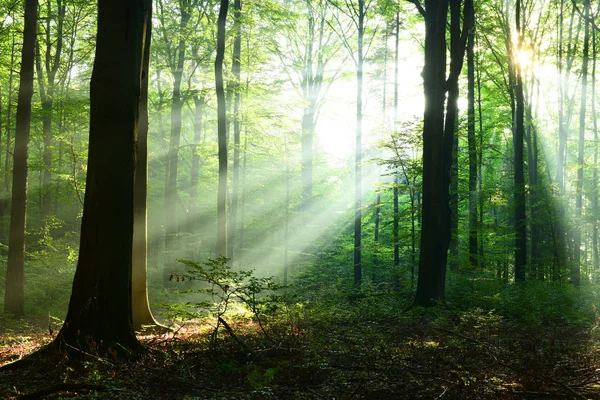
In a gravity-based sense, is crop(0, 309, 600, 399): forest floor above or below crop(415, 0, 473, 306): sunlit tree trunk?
below

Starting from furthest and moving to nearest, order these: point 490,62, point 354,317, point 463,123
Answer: point 490,62 < point 463,123 < point 354,317

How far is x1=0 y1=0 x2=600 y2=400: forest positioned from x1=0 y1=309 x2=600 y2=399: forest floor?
1.5 inches

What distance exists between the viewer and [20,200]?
38.2 ft

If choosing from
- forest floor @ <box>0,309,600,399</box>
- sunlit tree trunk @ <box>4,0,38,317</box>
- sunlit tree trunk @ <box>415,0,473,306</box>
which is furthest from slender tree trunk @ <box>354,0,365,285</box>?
sunlit tree trunk @ <box>4,0,38,317</box>

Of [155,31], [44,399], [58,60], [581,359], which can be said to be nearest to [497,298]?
[581,359]

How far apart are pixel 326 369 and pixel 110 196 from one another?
11.2ft

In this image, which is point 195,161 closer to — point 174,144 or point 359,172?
point 174,144

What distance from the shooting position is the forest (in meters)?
5.13

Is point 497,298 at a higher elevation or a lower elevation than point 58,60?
lower

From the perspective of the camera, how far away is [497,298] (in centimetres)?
1096

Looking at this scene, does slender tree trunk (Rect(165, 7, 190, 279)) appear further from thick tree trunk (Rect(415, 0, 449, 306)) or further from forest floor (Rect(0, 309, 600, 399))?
forest floor (Rect(0, 309, 600, 399))

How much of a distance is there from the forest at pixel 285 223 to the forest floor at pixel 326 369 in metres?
0.04

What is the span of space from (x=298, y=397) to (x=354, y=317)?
223 inches

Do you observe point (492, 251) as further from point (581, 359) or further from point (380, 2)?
point (581, 359)
